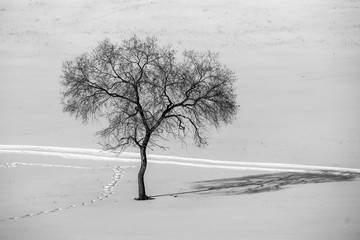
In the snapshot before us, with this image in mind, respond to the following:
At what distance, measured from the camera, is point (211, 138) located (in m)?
41.1

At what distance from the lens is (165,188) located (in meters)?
29.1

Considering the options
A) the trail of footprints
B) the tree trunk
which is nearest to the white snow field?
the trail of footprints

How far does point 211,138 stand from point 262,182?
12236 mm

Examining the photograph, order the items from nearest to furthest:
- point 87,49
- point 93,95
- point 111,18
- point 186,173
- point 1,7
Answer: point 93,95
point 186,173
point 87,49
point 111,18
point 1,7

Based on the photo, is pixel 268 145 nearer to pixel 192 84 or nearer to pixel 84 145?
pixel 84 145

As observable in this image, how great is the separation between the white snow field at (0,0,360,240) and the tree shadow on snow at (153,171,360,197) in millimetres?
86

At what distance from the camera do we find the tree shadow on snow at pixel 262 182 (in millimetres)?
27312

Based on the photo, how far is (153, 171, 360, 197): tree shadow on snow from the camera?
2731 centimetres

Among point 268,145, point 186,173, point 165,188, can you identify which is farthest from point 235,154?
point 165,188

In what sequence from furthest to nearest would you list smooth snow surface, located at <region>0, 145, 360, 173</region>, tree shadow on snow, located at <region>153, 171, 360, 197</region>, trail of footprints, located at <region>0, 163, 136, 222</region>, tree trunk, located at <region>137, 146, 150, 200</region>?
1. smooth snow surface, located at <region>0, 145, 360, 173</region>
2. tree shadow on snow, located at <region>153, 171, 360, 197</region>
3. tree trunk, located at <region>137, 146, 150, 200</region>
4. trail of footprints, located at <region>0, 163, 136, 222</region>

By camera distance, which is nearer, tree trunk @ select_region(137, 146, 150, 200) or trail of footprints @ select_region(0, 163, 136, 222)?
trail of footprints @ select_region(0, 163, 136, 222)

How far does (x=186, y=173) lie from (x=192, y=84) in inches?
363

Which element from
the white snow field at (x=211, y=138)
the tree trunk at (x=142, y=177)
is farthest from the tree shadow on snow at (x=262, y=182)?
the tree trunk at (x=142, y=177)

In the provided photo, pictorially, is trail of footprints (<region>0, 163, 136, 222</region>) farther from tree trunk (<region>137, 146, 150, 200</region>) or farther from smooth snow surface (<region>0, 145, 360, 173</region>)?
smooth snow surface (<region>0, 145, 360, 173</region>)
